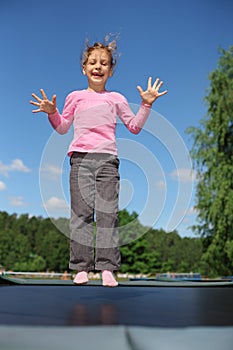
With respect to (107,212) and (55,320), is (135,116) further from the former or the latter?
(55,320)

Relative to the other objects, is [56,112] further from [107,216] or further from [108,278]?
[108,278]

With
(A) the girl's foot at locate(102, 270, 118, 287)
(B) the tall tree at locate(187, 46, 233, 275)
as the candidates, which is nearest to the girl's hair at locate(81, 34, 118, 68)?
(A) the girl's foot at locate(102, 270, 118, 287)

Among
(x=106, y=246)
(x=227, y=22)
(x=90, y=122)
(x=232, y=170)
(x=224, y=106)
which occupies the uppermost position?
(x=227, y=22)

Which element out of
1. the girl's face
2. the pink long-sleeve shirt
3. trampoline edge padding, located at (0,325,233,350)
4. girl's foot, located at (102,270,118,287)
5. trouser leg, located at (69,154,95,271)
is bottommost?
trampoline edge padding, located at (0,325,233,350)

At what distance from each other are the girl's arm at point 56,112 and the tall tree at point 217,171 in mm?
6043

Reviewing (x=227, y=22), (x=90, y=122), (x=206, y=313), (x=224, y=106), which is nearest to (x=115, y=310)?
(x=206, y=313)

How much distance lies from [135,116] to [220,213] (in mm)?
6126

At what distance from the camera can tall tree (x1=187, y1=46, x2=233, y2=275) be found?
7.49 metres

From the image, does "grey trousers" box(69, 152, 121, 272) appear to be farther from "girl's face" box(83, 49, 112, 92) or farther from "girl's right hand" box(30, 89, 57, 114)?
"girl's face" box(83, 49, 112, 92)

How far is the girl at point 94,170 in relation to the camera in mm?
1553

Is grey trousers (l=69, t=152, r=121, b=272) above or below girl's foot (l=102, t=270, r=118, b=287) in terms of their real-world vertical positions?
above

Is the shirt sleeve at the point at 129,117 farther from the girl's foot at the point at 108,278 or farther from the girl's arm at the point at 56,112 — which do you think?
the girl's foot at the point at 108,278

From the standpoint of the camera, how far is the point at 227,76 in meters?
8.44

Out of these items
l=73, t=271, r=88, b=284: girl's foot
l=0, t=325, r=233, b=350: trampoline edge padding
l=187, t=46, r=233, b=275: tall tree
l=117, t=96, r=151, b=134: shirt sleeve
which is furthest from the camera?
l=187, t=46, r=233, b=275: tall tree
